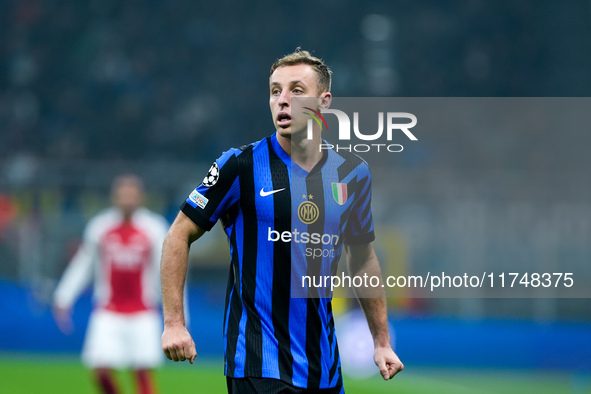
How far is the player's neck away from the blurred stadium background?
232 inches

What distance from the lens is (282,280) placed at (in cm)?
320

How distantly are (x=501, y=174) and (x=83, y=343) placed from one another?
265 inches

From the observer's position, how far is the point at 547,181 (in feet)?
40.2

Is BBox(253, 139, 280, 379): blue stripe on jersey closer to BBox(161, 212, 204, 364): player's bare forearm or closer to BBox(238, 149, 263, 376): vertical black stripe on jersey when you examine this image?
BBox(238, 149, 263, 376): vertical black stripe on jersey

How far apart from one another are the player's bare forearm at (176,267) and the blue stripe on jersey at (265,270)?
0.24 metres

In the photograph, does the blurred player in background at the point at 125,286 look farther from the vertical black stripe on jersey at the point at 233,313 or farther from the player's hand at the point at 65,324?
the player's hand at the point at 65,324

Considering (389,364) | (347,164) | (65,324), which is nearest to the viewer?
(389,364)

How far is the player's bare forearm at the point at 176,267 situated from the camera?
3.10 m

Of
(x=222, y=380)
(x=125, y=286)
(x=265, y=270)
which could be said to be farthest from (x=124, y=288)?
(x=265, y=270)

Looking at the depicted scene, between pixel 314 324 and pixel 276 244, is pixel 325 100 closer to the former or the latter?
pixel 276 244

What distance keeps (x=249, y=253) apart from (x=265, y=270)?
0.09m

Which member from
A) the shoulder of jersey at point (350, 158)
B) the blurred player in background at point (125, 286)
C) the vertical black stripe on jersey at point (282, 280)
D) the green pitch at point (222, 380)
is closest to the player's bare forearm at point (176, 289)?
the vertical black stripe on jersey at point (282, 280)

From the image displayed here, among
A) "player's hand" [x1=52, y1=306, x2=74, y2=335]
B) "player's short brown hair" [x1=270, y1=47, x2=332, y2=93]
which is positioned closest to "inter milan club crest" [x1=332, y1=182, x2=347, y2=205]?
"player's short brown hair" [x1=270, y1=47, x2=332, y2=93]

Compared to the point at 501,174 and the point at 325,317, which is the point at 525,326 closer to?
the point at 501,174
